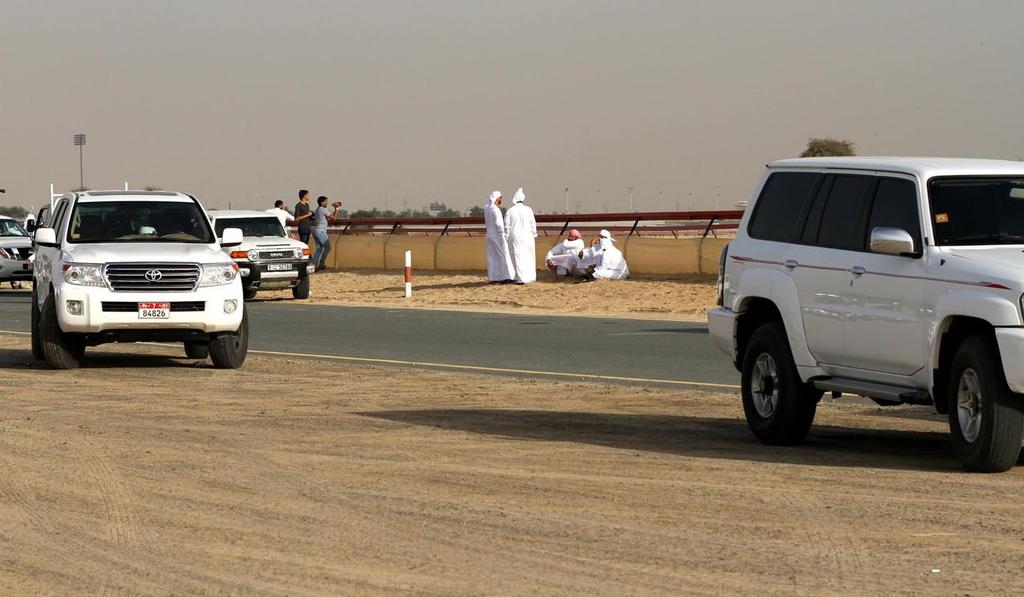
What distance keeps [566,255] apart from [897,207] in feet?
87.3

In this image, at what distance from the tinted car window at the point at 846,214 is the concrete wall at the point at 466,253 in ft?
74.0

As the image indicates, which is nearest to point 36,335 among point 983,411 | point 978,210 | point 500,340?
point 500,340

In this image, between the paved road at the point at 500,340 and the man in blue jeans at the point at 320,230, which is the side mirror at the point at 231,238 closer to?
the paved road at the point at 500,340

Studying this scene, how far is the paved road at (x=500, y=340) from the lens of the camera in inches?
760

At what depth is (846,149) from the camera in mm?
71375

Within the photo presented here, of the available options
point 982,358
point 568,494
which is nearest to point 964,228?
point 982,358

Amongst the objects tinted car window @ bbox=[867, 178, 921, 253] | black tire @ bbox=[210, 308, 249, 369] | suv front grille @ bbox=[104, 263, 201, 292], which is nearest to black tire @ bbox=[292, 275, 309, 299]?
black tire @ bbox=[210, 308, 249, 369]

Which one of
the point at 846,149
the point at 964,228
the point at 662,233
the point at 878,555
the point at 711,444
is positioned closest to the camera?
the point at 878,555

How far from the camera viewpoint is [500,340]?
23.4 metres

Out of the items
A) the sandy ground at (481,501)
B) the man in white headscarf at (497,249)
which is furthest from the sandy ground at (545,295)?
the sandy ground at (481,501)

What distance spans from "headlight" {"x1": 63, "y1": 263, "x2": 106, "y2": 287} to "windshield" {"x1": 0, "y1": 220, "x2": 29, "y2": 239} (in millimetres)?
22812

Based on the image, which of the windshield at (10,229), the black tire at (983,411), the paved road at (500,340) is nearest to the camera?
the black tire at (983,411)

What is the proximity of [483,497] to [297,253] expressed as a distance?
999 inches

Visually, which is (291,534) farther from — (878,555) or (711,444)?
(711,444)
